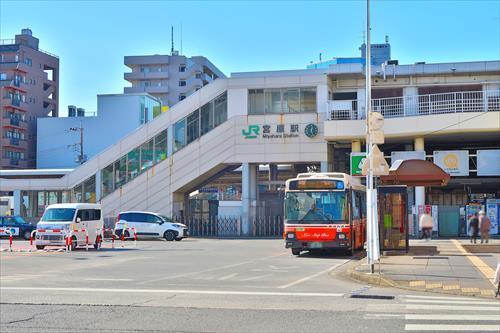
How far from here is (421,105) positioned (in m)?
43.7

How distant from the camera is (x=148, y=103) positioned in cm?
7938

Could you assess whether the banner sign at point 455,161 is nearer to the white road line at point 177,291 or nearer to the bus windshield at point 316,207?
the bus windshield at point 316,207

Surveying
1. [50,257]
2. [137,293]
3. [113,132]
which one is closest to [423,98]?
[50,257]

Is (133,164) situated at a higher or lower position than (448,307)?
higher

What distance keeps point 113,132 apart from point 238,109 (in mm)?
35147

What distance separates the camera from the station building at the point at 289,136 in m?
41.4

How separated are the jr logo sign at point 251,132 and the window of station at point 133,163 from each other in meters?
6.42

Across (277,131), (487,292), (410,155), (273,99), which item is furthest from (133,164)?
(487,292)

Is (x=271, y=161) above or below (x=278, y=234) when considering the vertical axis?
above

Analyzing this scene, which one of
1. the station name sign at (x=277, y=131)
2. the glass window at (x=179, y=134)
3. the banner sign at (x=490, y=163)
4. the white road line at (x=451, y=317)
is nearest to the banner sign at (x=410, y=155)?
the banner sign at (x=490, y=163)

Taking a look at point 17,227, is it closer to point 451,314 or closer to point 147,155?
point 147,155

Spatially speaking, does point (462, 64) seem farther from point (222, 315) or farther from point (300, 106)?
point (222, 315)

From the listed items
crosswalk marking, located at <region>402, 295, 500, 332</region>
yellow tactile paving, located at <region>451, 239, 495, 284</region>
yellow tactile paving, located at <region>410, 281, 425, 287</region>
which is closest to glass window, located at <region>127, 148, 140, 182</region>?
yellow tactile paving, located at <region>451, 239, 495, 284</region>

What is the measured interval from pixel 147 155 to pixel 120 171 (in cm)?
264
